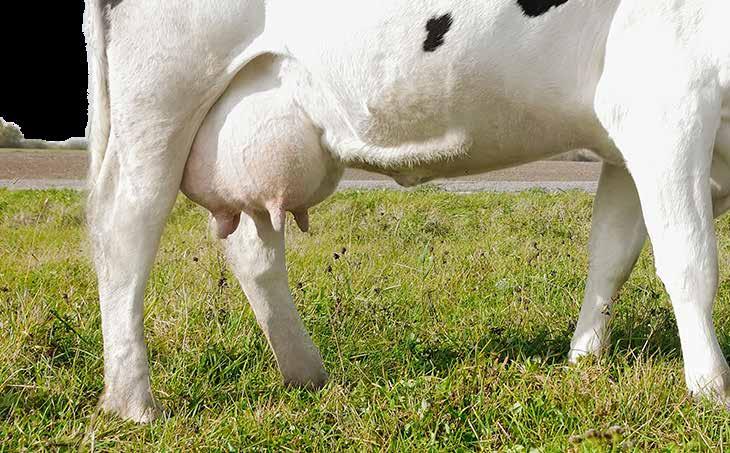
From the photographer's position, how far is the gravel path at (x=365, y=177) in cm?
1334

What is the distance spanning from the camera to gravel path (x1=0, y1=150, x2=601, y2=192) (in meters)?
13.3

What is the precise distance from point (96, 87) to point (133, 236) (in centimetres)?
58

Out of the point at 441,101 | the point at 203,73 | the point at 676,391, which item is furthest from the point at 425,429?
the point at 203,73

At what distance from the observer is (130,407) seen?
2.81 metres

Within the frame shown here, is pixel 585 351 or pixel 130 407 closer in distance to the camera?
pixel 130 407

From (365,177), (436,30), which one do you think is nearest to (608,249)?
(436,30)

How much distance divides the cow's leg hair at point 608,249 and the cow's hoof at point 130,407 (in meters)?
1.53

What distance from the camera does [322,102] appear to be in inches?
113

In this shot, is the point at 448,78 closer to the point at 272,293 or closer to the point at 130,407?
the point at 272,293

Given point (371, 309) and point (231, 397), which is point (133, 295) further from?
point (371, 309)

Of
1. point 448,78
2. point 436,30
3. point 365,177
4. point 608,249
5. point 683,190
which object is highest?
point 436,30

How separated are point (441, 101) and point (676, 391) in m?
1.13

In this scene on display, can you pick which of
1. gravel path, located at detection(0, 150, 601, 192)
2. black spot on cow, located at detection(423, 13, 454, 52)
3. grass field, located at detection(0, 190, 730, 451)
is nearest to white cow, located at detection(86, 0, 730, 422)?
black spot on cow, located at detection(423, 13, 454, 52)

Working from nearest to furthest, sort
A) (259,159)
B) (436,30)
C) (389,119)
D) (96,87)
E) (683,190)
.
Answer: (683,190) → (436,30) → (389,119) → (259,159) → (96,87)
